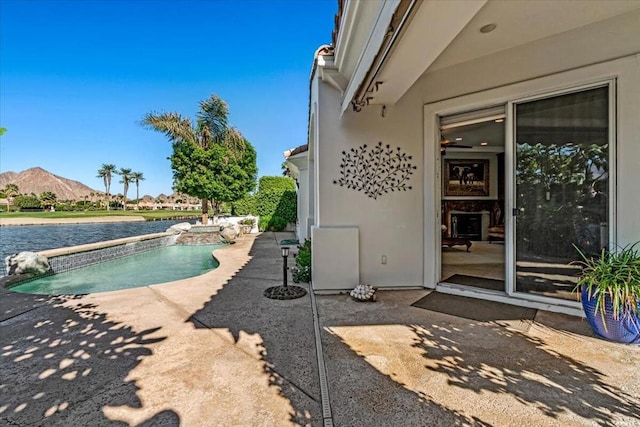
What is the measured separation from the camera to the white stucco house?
302 cm

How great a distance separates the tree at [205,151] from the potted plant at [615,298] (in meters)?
16.7

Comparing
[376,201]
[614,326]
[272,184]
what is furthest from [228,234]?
[614,326]

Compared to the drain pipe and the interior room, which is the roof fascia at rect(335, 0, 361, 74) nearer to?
the drain pipe

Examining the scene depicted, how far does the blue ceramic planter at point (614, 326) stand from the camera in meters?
2.67

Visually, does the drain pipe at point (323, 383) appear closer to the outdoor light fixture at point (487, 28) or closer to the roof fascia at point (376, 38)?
the roof fascia at point (376, 38)

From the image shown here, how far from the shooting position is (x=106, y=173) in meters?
52.7

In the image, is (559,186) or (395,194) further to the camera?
(395,194)

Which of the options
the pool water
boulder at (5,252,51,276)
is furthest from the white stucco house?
boulder at (5,252,51,276)

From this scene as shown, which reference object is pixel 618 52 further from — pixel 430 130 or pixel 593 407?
pixel 593 407

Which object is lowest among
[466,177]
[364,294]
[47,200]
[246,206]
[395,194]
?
[364,294]

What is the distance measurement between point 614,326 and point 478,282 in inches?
77.1

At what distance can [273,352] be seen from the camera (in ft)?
8.59

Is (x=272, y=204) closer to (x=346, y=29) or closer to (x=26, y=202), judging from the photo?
(x=346, y=29)

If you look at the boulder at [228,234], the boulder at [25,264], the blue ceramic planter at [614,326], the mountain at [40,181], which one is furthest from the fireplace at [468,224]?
the mountain at [40,181]
